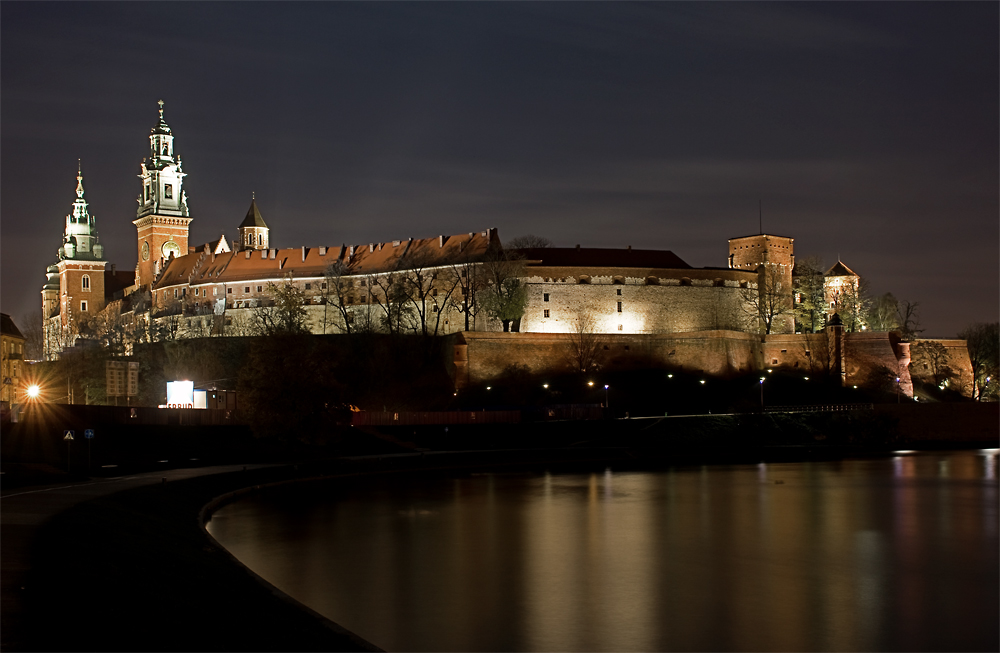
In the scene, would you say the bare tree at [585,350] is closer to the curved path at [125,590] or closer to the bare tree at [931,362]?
the bare tree at [931,362]

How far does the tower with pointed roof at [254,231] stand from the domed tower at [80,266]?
14416 millimetres

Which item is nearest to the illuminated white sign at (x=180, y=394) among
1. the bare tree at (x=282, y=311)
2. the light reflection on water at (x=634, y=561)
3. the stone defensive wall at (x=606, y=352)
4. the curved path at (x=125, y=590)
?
the bare tree at (x=282, y=311)

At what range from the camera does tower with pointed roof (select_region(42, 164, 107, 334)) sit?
9644 cm

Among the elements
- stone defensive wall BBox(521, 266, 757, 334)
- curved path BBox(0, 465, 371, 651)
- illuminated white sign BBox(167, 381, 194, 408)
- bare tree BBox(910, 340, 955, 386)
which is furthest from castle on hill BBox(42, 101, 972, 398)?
curved path BBox(0, 465, 371, 651)

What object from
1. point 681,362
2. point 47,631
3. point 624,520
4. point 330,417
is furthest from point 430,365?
point 47,631

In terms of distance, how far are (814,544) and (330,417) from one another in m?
20.4

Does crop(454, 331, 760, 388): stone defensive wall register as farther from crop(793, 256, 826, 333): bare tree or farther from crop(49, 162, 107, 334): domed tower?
crop(49, 162, 107, 334): domed tower

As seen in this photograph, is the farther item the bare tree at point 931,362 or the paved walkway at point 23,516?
the bare tree at point 931,362

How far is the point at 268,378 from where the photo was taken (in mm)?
38156

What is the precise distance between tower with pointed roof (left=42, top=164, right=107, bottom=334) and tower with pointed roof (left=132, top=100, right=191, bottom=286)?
3.75 m

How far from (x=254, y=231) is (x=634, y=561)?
78095 millimetres

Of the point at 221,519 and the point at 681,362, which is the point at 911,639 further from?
the point at 681,362

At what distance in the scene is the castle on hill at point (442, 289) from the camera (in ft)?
216

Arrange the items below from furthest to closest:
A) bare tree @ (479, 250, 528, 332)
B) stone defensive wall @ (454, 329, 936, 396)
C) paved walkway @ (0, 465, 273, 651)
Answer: bare tree @ (479, 250, 528, 332) → stone defensive wall @ (454, 329, 936, 396) → paved walkway @ (0, 465, 273, 651)
